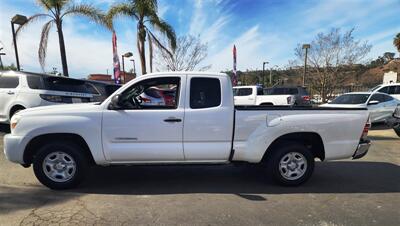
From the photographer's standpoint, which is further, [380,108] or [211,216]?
[380,108]

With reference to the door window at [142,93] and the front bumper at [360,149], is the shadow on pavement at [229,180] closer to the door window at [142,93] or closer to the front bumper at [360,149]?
the front bumper at [360,149]

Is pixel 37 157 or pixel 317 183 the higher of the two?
pixel 37 157

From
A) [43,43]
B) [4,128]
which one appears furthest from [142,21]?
[4,128]

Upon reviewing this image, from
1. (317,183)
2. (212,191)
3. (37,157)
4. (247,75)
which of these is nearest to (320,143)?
(317,183)

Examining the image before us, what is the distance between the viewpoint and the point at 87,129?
5.03 meters

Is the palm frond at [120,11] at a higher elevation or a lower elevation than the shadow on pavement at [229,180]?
higher

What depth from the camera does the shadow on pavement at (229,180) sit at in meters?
5.31

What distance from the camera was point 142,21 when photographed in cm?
1859

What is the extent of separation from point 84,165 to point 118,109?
104 centimetres

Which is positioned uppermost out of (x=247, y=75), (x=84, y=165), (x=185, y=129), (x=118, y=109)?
(x=247, y=75)

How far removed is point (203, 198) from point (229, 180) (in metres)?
1.07

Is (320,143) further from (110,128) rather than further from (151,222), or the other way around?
(110,128)

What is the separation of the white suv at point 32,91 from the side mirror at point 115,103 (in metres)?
5.14

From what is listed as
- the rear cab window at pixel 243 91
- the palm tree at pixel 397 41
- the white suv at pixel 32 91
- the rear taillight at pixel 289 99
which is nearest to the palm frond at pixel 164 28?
the rear cab window at pixel 243 91
